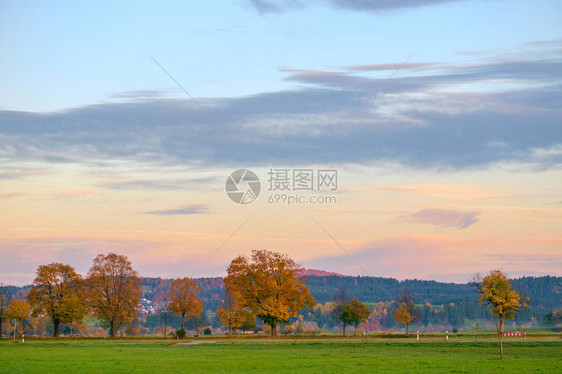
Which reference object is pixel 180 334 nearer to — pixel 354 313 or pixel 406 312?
pixel 354 313

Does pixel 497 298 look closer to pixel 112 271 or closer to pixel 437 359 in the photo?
pixel 437 359

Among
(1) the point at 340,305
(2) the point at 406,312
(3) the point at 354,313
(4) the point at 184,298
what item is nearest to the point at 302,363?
(3) the point at 354,313

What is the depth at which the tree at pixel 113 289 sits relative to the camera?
99.2 metres

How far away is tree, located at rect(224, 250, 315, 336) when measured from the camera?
92.1 m

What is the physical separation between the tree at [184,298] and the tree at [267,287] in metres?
10.8

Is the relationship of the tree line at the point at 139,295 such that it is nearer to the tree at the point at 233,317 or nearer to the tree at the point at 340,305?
the tree at the point at 233,317

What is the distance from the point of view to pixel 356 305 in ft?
344

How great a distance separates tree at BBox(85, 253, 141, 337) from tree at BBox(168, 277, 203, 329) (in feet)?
18.4

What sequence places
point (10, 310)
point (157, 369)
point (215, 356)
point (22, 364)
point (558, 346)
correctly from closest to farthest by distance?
point (157, 369)
point (22, 364)
point (215, 356)
point (558, 346)
point (10, 310)

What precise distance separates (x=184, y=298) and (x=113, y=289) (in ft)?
36.1

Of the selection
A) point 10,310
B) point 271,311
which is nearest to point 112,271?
point 10,310

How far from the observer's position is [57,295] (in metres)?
102

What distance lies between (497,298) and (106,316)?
5696 cm

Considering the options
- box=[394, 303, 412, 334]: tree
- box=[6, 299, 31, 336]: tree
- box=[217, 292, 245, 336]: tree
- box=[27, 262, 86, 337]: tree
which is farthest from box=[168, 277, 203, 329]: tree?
box=[394, 303, 412, 334]: tree
